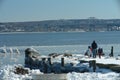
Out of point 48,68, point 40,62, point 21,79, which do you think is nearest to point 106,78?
point 21,79

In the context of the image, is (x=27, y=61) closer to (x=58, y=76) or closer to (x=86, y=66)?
(x=86, y=66)

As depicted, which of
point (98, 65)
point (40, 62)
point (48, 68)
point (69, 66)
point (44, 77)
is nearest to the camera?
point (44, 77)

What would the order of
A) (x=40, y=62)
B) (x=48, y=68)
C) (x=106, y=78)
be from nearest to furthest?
(x=106, y=78)
(x=48, y=68)
(x=40, y=62)

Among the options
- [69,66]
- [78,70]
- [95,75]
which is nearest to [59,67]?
[69,66]

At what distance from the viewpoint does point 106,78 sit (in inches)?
1026

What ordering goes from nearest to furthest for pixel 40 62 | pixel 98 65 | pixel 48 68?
pixel 98 65, pixel 48 68, pixel 40 62

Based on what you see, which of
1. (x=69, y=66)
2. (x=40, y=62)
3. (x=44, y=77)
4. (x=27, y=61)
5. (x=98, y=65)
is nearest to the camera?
(x=44, y=77)

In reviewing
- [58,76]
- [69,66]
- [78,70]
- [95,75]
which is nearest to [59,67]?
[69,66]

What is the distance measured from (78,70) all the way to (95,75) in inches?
223

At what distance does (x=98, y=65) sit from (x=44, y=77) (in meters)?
12.0

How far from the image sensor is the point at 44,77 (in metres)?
20.8

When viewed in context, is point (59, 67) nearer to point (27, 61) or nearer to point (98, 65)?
point (98, 65)

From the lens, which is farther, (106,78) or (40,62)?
(40,62)

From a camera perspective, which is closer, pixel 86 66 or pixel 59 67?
pixel 86 66
